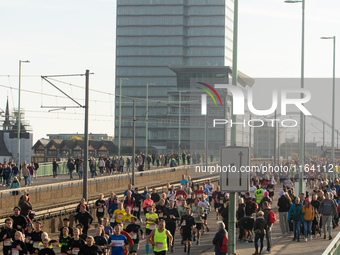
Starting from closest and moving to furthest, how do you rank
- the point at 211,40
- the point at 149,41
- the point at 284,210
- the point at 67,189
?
the point at 284,210, the point at 67,189, the point at 211,40, the point at 149,41

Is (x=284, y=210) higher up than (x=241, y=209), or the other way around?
(x=241, y=209)

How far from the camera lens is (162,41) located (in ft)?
433

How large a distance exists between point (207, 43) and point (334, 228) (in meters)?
114

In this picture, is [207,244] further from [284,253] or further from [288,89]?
[288,89]

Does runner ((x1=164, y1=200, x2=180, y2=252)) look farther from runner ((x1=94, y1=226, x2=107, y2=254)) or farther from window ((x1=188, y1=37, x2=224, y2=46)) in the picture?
window ((x1=188, y1=37, x2=224, y2=46))

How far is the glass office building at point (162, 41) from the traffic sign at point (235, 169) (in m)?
120

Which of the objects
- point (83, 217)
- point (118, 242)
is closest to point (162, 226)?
point (118, 242)

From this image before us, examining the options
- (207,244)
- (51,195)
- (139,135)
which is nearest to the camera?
(207,244)

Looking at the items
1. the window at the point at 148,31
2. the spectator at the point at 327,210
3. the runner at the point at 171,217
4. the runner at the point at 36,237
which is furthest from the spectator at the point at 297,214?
the window at the point at 148,31

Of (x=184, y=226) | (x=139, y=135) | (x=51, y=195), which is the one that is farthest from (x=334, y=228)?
(x=139, y=135)

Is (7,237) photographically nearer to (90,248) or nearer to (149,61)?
(90,248)

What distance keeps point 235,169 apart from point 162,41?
4896 inches

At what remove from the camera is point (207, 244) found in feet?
58.7

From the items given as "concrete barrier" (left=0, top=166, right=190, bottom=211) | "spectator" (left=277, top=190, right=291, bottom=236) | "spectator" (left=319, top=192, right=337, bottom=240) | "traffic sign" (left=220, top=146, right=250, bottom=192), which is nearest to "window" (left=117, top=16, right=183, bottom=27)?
"concrete barrier" (left=0, top=166, right=190, bottom=211)
